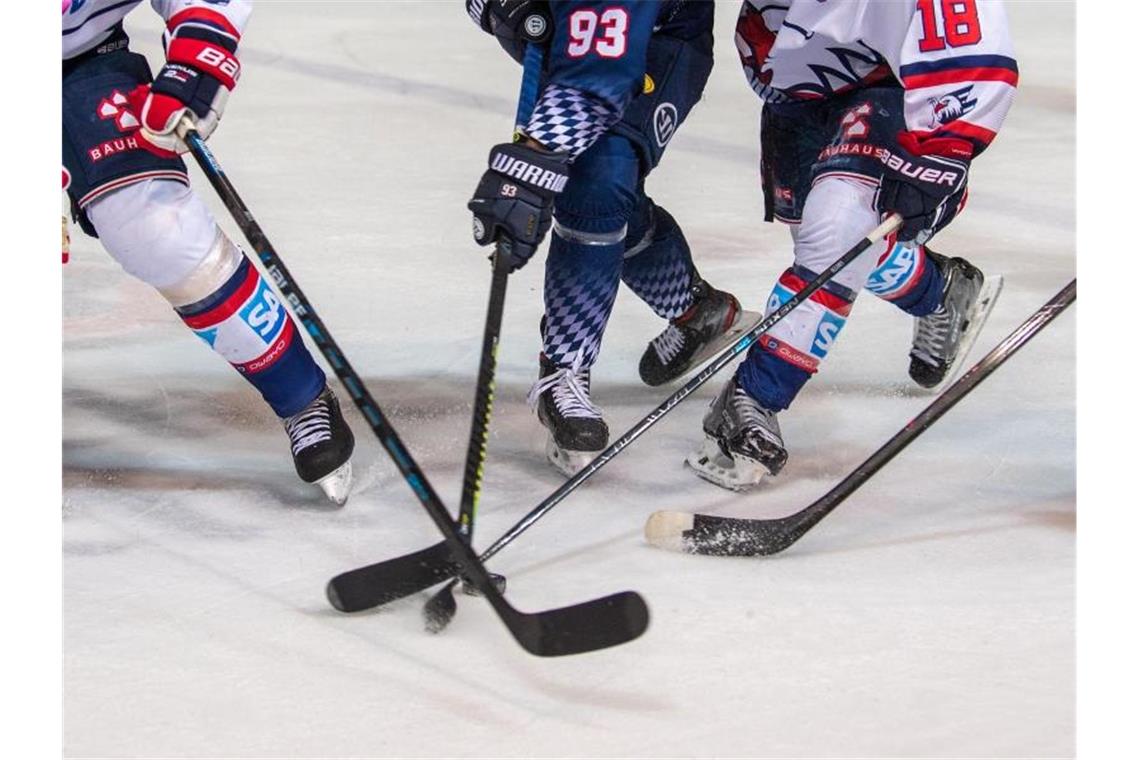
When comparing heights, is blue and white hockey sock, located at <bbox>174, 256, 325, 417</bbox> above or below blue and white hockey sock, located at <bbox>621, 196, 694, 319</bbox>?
above

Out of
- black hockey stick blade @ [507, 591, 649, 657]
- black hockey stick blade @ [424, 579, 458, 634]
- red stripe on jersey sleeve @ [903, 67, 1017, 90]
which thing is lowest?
black hockey stick blade @ [424, 579, 458, 634]

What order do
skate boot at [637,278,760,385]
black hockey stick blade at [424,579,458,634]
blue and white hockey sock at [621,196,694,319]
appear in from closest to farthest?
black hockey stick blade at [424,579,458,634] → blue and white hockey sock at [621,196,694,319] → skate boot at [637,278,760,385]

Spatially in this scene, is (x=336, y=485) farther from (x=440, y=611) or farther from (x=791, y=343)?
(x=791, y=343)

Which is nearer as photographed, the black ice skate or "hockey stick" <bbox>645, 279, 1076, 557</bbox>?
"hockey stick" <bbox>645, 279, 1076, 557</bbox>

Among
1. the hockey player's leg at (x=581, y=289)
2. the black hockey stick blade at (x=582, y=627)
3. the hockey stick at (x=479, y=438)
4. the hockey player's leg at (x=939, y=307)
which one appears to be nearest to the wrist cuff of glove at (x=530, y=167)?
the hockey stick at (x=479, y=438)

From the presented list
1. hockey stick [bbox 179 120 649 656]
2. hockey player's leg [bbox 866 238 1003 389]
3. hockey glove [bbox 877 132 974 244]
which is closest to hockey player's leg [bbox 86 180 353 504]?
hockey stick [bbox 179 120 649 656]

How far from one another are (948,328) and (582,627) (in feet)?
4.08

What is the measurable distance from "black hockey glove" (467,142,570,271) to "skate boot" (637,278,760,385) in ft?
2.36

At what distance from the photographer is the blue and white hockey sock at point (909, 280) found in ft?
9.37

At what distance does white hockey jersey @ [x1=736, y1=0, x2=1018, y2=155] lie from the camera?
2453mm

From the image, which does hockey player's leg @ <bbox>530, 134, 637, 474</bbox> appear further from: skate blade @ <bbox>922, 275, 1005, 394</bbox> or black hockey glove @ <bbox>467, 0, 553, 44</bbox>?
skate blade @ <bbox>922, 275, 1005, 394</bbox>

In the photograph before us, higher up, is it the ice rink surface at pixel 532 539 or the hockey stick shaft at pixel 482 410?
the hockey stick shaft at pixel 482 410

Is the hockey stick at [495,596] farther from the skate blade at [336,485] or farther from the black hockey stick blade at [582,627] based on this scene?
the skate blade at [336,485]

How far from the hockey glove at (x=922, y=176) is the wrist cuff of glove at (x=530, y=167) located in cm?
46
